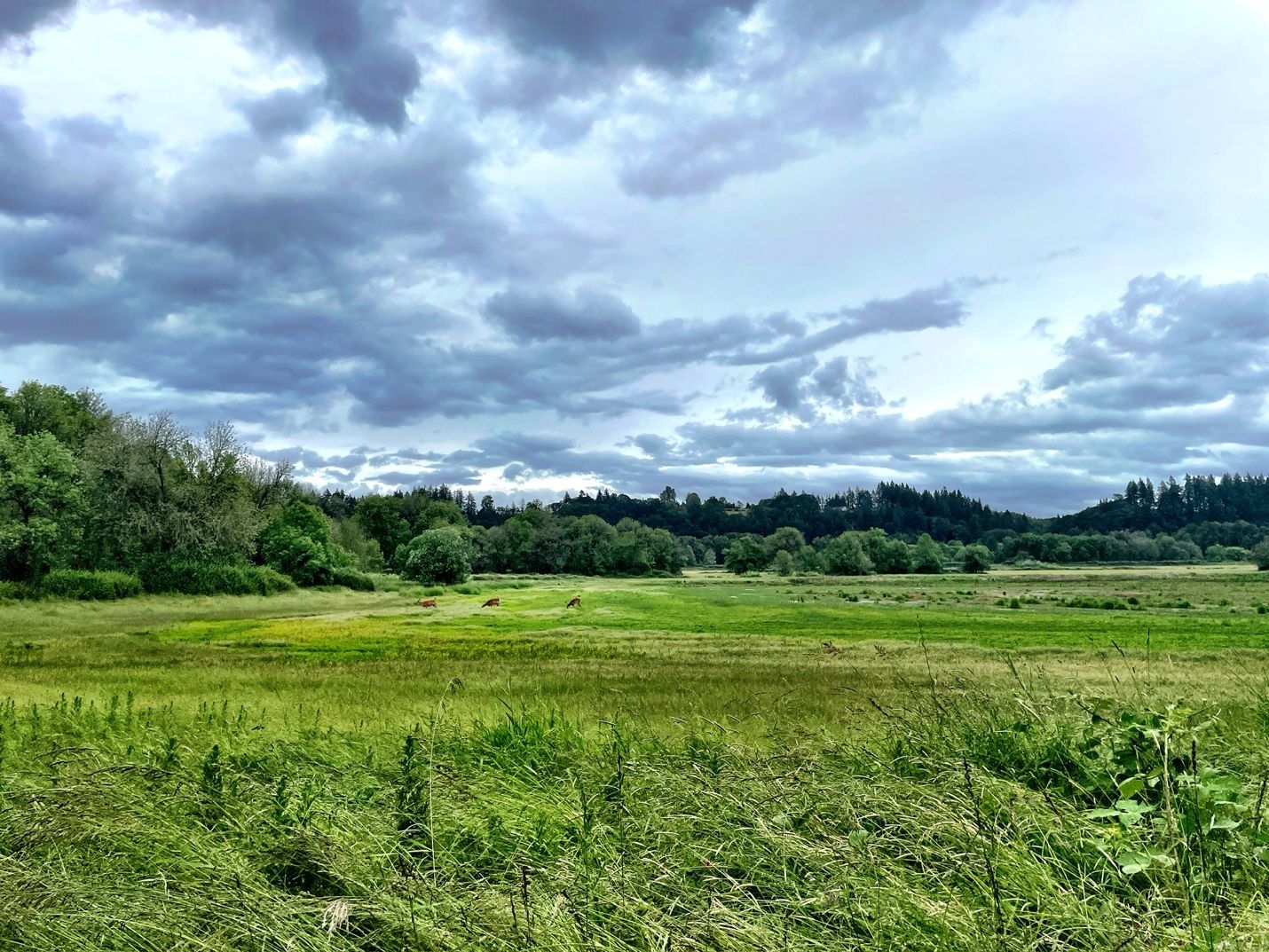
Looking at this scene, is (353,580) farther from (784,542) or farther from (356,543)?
(784,542)

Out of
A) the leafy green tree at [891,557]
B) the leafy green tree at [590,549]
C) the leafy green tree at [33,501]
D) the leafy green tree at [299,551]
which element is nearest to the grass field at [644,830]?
the leafy green tree at [33,501]

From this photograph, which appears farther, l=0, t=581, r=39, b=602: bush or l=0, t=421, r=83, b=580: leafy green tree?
l=0, t=421, r=83, b=580: leafy green tree

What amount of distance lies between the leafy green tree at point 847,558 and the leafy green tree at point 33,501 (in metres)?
138

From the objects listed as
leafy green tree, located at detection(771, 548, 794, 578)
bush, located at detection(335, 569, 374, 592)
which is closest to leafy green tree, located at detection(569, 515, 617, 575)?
leafy green tree, located at detection(771, 548, 794, 578)

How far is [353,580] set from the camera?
83.0 meters

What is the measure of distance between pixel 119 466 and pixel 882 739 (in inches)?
2752

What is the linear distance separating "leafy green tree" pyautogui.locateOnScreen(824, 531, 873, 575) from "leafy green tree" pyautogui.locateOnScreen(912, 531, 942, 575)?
10821 mm

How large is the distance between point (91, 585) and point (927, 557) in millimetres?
154260

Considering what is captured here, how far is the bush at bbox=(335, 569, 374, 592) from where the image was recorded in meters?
81.9

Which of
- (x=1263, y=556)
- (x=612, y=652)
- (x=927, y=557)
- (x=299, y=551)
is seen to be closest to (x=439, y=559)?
(x=299, y=551)

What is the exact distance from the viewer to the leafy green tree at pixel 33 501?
171 feet

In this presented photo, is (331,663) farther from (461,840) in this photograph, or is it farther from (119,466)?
(119,466)

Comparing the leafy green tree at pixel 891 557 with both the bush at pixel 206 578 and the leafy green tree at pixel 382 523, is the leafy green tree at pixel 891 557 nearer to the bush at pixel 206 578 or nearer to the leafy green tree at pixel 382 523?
the leafy green tree at pixel 382 523

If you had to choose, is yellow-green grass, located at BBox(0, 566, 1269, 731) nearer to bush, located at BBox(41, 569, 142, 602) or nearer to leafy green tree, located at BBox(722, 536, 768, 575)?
bush, located at BBox(41, 569, 142, 602)
